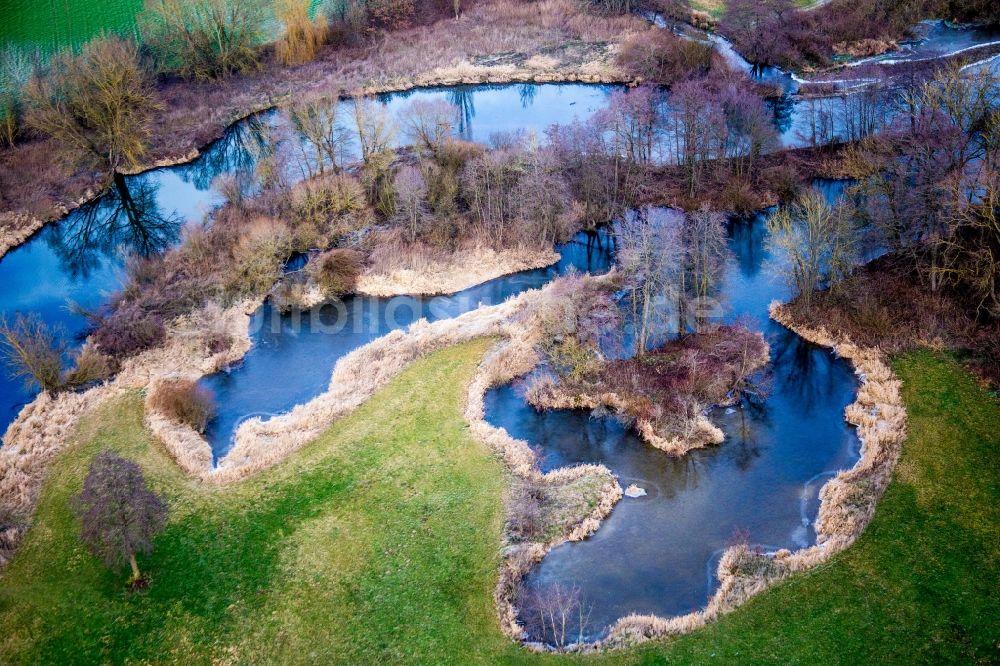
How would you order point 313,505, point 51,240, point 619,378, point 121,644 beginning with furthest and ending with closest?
point 51,240 → point 619,378 → point 313,505 → point 121,644

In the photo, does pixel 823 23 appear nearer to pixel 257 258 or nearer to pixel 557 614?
pixel 257 258

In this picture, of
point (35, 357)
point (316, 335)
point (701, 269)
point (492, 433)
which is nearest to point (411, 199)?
point (316, 335)

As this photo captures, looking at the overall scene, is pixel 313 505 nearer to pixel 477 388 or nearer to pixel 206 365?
pixel 477 388

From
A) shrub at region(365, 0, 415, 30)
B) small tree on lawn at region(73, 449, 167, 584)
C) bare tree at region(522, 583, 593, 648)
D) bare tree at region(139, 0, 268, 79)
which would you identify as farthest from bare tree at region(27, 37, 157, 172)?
bare tree at region(522, 583, 593, 648)

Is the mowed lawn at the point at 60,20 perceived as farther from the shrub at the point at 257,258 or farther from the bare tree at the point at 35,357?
the bare tree at the point at 35,357

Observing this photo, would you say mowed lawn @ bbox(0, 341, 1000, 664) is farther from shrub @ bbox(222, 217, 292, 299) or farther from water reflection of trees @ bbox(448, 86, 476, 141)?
water reflection of trees @ bbox(448, 86, 476, 141)

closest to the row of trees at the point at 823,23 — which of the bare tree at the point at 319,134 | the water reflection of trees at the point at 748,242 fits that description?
the water reflection of trees at the point at 748,242

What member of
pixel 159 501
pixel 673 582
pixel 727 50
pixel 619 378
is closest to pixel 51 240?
pixel 159 501
